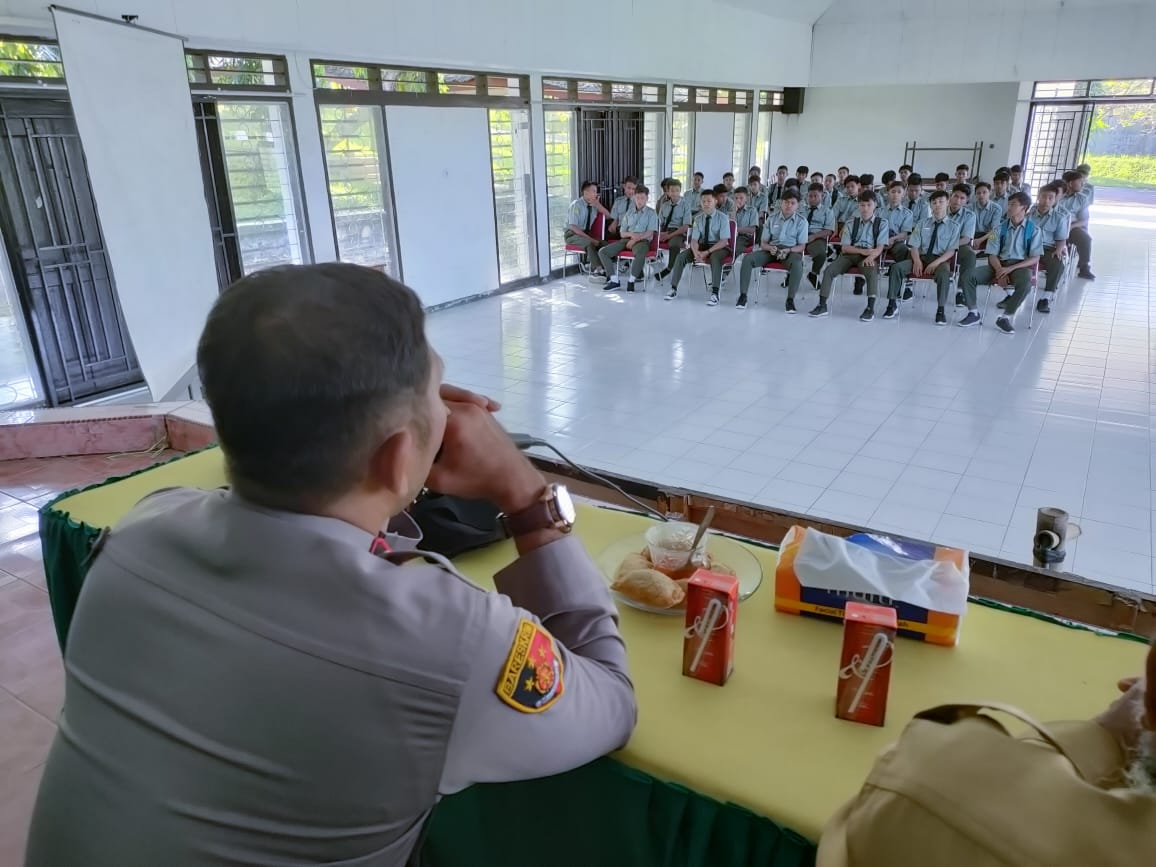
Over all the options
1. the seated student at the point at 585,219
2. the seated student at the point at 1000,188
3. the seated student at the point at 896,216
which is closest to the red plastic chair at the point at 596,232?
the seated student at the point at 585,219

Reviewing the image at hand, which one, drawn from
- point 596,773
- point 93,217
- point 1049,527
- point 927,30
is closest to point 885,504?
point 1049,527

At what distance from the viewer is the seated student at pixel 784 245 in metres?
7.38

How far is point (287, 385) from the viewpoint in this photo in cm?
62

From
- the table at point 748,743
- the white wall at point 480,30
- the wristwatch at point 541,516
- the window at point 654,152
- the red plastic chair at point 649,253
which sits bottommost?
the red plastic chair at point 649,253

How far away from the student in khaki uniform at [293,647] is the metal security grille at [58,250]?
4.47 m

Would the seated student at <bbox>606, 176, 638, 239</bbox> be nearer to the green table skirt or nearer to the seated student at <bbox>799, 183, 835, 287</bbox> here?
the seated student at <bbox>799, 183, 835, 287</bbox>

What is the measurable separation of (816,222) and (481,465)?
7.84 m

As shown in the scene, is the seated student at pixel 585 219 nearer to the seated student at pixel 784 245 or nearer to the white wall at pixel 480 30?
the white wall at pixel 480 30

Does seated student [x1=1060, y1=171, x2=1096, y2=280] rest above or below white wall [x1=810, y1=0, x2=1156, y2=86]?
below

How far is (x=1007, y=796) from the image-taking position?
59 cm

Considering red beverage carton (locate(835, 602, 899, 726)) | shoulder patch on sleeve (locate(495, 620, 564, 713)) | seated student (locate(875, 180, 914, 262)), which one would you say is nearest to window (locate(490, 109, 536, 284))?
seated student (locate(875, 180, 914, 262))

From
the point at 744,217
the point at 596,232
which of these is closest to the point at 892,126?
the point at 744,217

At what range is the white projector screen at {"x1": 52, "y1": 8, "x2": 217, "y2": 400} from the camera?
146 inches

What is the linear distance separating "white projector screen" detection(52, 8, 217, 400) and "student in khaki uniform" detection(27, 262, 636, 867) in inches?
143
